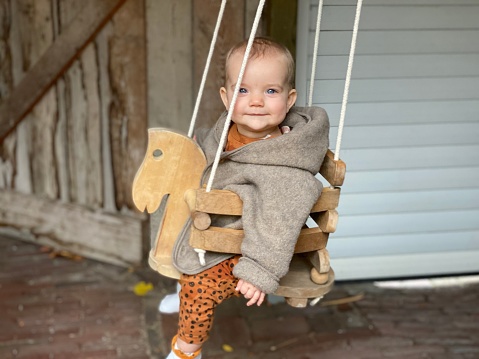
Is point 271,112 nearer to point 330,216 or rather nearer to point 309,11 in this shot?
point 330,216

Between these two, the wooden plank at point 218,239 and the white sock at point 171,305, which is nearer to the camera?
the wooden plank at point 218,239

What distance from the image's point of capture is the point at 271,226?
2391 millimetres

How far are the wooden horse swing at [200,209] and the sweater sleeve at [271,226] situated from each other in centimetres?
6

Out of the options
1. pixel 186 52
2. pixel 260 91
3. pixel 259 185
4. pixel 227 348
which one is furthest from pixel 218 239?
pixel 186 52

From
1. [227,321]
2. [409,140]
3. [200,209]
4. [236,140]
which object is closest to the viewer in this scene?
[200,209]

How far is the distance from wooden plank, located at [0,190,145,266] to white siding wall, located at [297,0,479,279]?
1.31 metres

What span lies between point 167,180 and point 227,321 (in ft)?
5.07

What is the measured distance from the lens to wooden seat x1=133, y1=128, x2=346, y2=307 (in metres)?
2.43

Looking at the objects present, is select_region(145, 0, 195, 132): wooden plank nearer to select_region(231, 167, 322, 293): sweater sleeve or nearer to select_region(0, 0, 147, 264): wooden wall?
select_region(0, 0, 147, 264): wooden wall

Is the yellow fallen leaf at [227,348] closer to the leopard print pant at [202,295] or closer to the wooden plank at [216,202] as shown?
the leopard print pant at [202,295]

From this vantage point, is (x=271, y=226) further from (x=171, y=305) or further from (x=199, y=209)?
(x=171, y=305)

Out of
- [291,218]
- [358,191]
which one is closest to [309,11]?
[358,191]

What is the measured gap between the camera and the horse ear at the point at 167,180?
270 cm

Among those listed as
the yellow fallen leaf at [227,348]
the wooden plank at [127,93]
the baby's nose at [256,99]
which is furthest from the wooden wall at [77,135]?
the baby's nose at [256,99]
